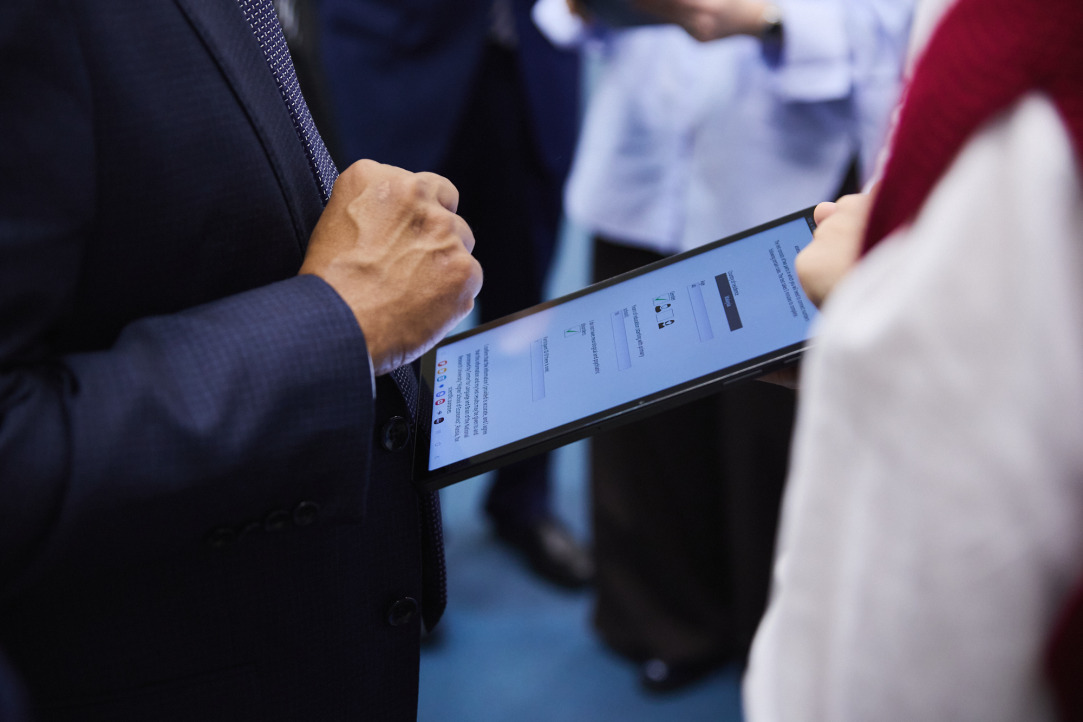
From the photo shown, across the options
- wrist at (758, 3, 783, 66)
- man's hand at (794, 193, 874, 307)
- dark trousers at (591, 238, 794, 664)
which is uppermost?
man's hand at (794, 193, 874, 307)

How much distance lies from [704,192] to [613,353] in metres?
0.64

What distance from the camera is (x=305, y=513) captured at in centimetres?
49

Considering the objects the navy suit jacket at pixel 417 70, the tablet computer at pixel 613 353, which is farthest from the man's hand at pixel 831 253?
the navy suit jacket at pixel 417 70

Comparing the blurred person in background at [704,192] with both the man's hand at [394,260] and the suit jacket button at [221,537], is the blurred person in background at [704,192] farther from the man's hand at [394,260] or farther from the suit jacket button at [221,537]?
the suit jacket button at [221,537]

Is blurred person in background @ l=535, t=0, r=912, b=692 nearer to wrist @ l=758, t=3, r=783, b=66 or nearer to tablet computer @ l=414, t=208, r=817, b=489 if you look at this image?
wrist @ l=758, t=3, r=783, b=66

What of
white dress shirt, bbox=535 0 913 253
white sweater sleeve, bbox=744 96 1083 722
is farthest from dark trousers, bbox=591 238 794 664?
white sweater sleeve, bbox=744 96 1083 722

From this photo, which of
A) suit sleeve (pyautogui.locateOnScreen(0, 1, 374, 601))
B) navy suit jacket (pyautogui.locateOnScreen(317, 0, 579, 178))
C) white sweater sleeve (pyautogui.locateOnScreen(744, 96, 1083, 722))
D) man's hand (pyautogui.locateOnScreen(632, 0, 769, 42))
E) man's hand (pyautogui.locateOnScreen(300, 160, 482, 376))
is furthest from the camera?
navy suit jacket (pyautogui.locateOnScreen(317, 0, 579, 178))

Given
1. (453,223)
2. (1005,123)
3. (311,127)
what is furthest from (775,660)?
(311,127)

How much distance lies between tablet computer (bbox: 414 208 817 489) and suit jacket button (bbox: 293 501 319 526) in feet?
0.27

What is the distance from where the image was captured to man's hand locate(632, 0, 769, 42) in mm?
1030

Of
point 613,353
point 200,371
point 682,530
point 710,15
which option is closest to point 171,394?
point 200,371

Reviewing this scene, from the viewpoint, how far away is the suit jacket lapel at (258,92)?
47 centimetres

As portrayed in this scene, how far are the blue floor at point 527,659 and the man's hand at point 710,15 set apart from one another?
0.84 meters

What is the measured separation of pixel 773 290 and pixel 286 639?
40cm
